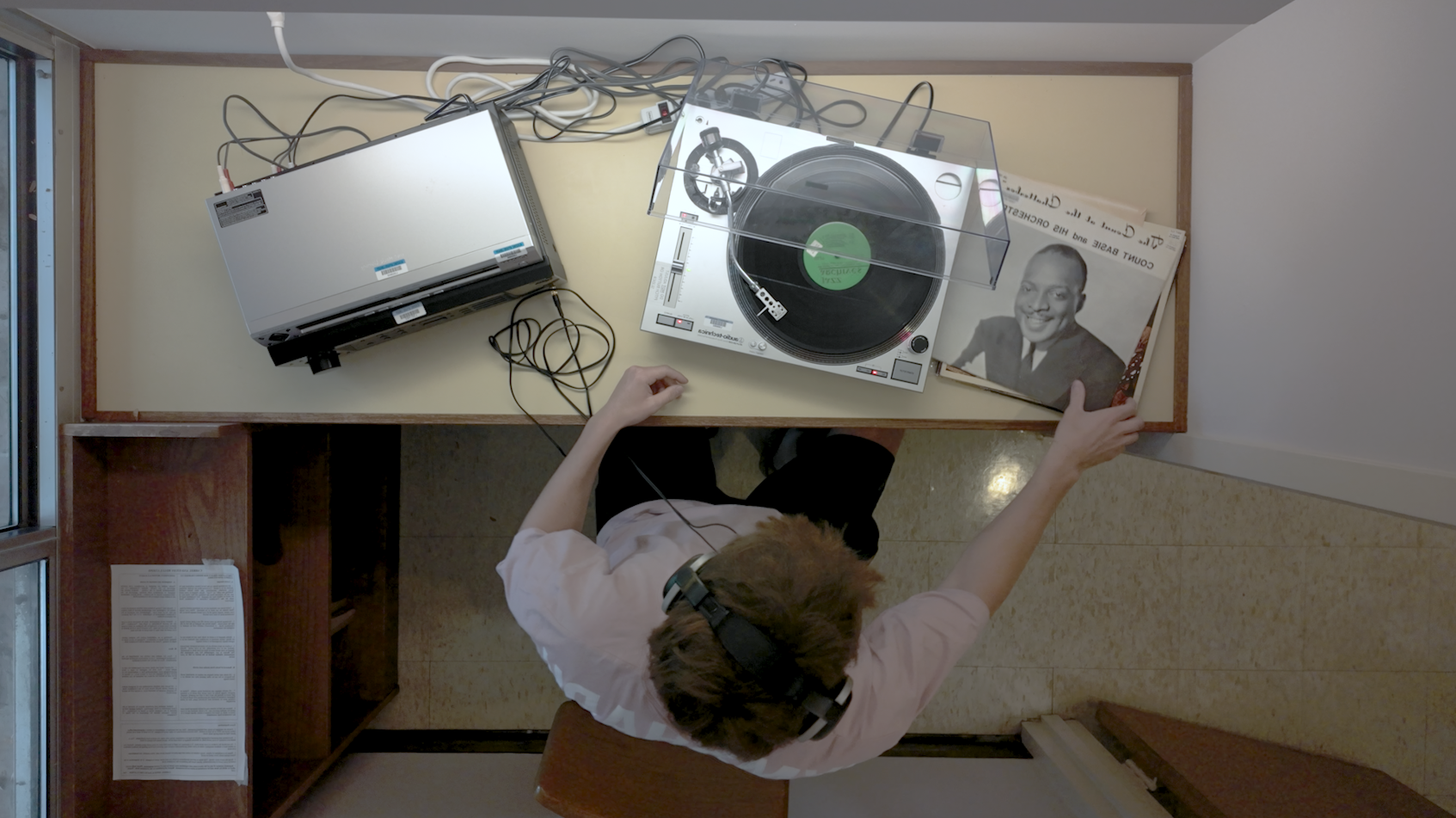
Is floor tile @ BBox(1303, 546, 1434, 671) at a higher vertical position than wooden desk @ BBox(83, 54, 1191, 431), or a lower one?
lower

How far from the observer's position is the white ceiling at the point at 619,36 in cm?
102

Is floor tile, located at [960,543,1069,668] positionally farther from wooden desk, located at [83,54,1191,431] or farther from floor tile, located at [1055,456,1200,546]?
wooden desk, located at [83,54,1191,431]

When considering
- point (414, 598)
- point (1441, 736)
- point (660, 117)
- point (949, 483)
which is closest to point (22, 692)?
point (414, 598)

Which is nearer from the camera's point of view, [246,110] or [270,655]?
[246,110]

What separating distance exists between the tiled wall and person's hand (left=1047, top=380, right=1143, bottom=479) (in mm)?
692

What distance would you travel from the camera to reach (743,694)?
2.59ft

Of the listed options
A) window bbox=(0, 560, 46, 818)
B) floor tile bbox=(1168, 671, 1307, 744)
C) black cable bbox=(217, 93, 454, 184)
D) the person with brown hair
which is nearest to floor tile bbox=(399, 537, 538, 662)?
the person with brown hair

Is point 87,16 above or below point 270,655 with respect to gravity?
above

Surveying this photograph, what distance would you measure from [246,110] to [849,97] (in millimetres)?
907

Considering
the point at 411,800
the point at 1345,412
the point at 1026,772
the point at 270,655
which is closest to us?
the point at 1345,412

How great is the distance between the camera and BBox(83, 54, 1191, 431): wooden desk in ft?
3.65

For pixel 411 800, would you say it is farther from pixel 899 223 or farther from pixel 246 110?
pixel 899 223

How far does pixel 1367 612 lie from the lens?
1.81 meters

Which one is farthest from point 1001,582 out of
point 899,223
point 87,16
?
point 87,16
